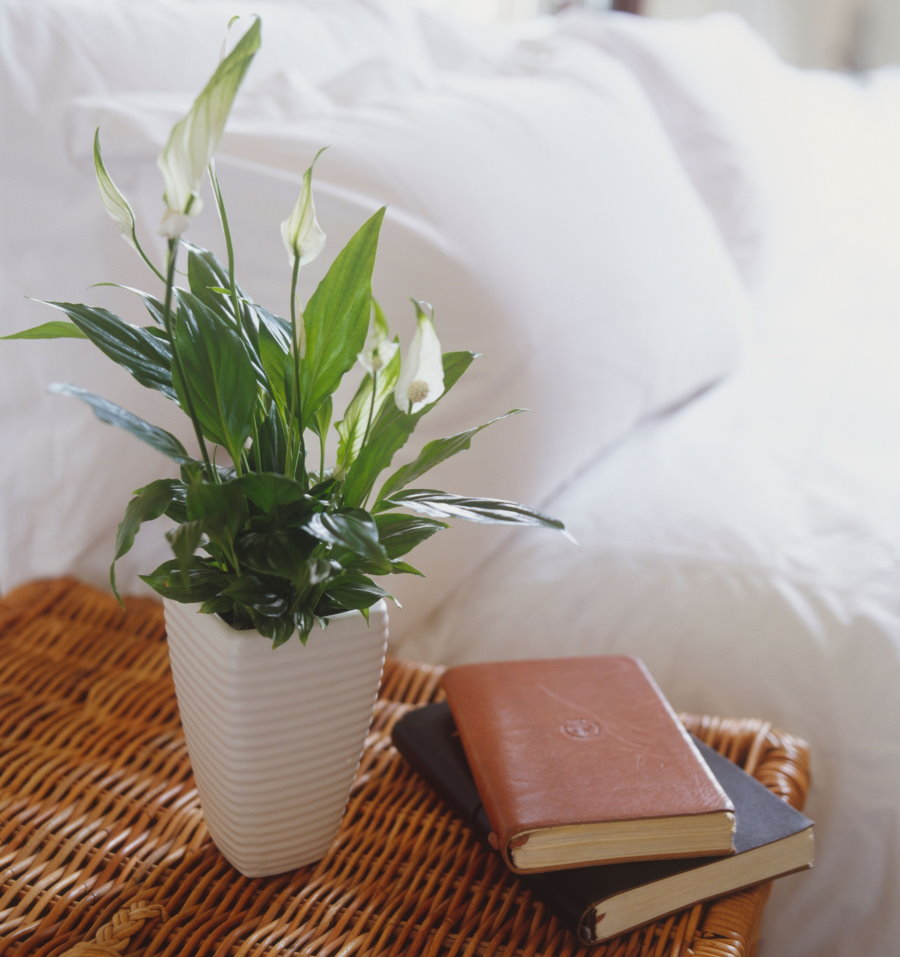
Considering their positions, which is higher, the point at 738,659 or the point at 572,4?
the point at 572,4

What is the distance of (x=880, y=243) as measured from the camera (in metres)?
1.84

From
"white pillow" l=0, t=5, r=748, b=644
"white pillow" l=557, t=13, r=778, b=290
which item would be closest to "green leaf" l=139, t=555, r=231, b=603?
"white pillow" l=0, t=5, r=748, b=644

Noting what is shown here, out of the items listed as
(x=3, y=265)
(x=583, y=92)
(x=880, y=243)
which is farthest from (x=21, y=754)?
(x=880, y=243)

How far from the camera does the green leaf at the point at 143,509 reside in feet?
1.53

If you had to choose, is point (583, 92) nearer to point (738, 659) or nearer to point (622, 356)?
point (622, 356)

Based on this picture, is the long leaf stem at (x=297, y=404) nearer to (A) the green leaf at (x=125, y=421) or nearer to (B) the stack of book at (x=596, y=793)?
(A) the green leaf at (x=125, y=421)

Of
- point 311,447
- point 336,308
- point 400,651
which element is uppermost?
point 336,308

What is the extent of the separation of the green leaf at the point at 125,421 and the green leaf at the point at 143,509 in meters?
0.02

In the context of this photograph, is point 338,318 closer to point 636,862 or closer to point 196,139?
point 196,139

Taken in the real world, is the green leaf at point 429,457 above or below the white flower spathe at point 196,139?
below

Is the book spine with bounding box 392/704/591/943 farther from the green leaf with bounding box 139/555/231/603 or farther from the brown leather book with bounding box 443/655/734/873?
the green leaf with bounding box 139/555/231/603

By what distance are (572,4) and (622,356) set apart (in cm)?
188

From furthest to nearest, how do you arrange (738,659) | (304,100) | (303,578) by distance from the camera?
(304,100) → (738,659) → (303,578)

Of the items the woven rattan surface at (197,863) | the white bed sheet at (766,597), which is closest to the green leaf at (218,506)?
the woven rattan surface at (197,863)
